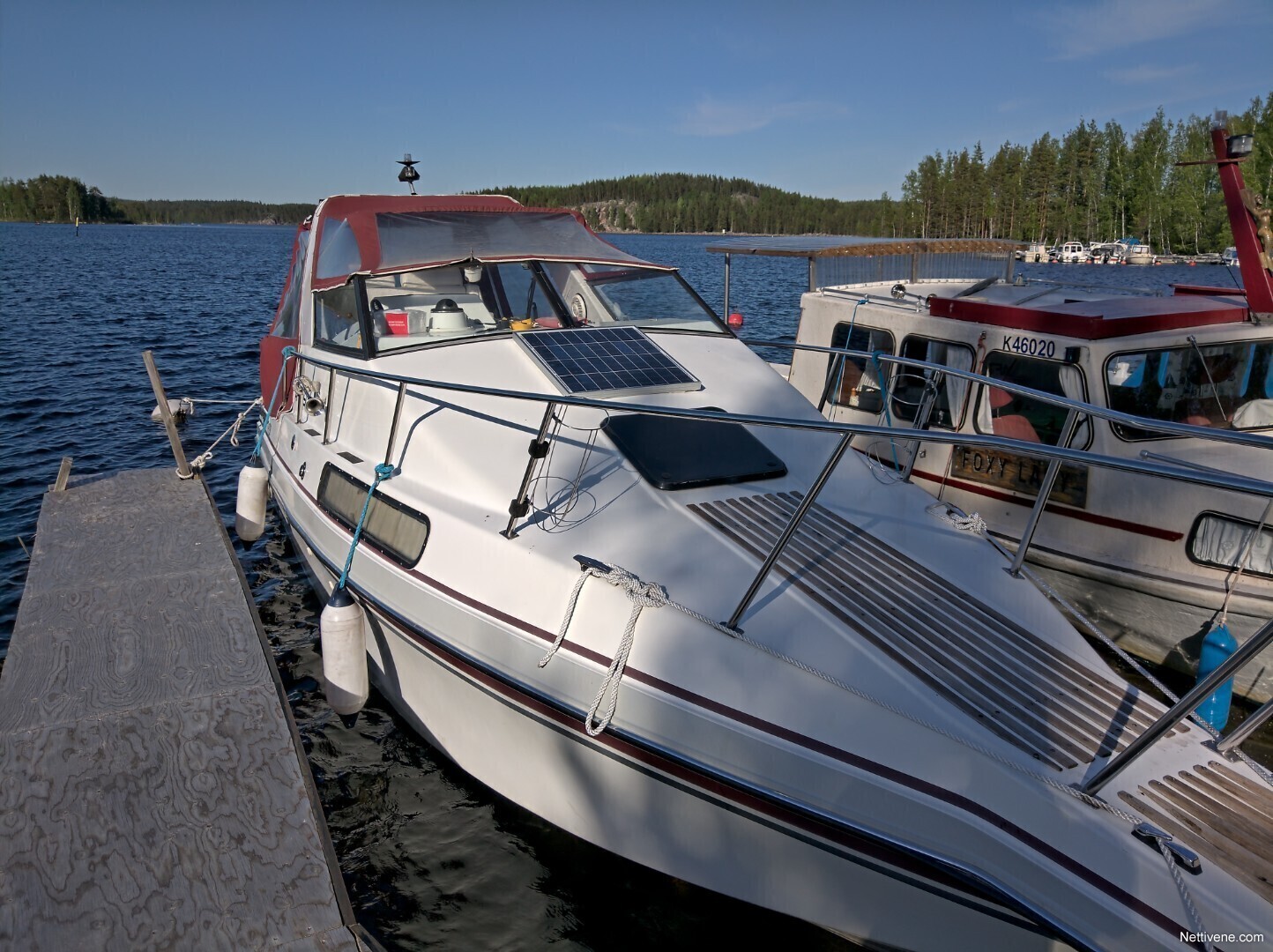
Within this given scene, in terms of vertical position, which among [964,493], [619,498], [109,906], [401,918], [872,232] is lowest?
[401,918]

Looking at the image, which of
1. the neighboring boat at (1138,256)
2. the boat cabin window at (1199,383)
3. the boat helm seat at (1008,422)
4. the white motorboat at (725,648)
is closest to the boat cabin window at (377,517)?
the white motorboat at (725,648)

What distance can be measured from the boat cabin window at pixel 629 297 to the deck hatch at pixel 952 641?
230 cm

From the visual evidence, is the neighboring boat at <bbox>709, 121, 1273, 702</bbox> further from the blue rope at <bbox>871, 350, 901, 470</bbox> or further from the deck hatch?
the deck hatch

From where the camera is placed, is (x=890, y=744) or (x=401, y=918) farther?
(x=401, y=918)

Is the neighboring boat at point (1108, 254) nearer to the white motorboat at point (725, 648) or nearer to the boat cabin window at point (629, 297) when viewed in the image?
the boat cabin window at point (629, 297)

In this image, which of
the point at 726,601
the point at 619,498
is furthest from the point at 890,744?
the point at 619,498

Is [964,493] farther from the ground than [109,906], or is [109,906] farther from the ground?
[964,493]

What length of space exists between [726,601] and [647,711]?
57cm

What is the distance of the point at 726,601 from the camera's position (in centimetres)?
366

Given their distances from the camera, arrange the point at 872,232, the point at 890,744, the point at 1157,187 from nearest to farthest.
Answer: the point at 890,744
the point at 1157,187
the point at 872,232

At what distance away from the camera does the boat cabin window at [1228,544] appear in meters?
5.88

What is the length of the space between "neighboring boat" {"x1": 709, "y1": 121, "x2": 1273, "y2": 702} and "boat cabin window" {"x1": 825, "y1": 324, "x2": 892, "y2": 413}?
4.8 inches

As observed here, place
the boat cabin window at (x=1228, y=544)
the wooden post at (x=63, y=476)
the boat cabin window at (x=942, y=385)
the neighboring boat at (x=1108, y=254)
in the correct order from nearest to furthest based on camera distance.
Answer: the boat cabin window at (x=1228, y=544)
the boat cabin window at (x=942, y=385)
the wooden post at (x=63, y=476)
the neighboring boat at (x=1108, y=254)

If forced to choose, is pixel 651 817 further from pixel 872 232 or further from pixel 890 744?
pixel 872 232
